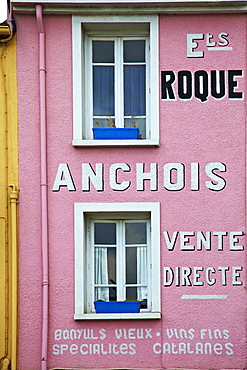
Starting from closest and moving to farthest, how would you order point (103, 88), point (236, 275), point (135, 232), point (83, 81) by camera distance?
point (236, 275), point (135, 232), point (83, 81), point (103, 88)

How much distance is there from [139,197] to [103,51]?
2721mm

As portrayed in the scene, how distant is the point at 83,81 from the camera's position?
13.3 m

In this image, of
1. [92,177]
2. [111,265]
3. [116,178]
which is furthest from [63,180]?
[111,265]

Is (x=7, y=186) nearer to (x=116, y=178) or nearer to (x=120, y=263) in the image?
→ (x=116, y=178)

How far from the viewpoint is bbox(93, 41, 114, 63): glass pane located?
13383mm

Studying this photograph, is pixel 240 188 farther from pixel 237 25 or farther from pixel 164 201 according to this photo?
pixel 237 25

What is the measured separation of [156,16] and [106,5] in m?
0.88

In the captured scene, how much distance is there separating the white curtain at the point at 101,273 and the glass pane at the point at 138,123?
2.13 m

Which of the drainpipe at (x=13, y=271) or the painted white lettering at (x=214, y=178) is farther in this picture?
the painted white lettering at (x=214, y=178)

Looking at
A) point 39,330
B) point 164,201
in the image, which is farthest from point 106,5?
point 39,330

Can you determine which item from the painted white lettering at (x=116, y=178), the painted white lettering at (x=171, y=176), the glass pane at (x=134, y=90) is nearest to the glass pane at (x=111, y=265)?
the painted white lettering at (x=116, y=178)

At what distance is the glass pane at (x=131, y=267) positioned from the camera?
1301 cm

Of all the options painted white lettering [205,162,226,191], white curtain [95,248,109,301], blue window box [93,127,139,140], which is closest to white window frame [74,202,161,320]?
white curtain [95,248,109,301]

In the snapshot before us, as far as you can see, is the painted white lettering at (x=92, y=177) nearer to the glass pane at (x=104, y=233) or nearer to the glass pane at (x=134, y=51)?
the glass pane at (x=104, y=233)
